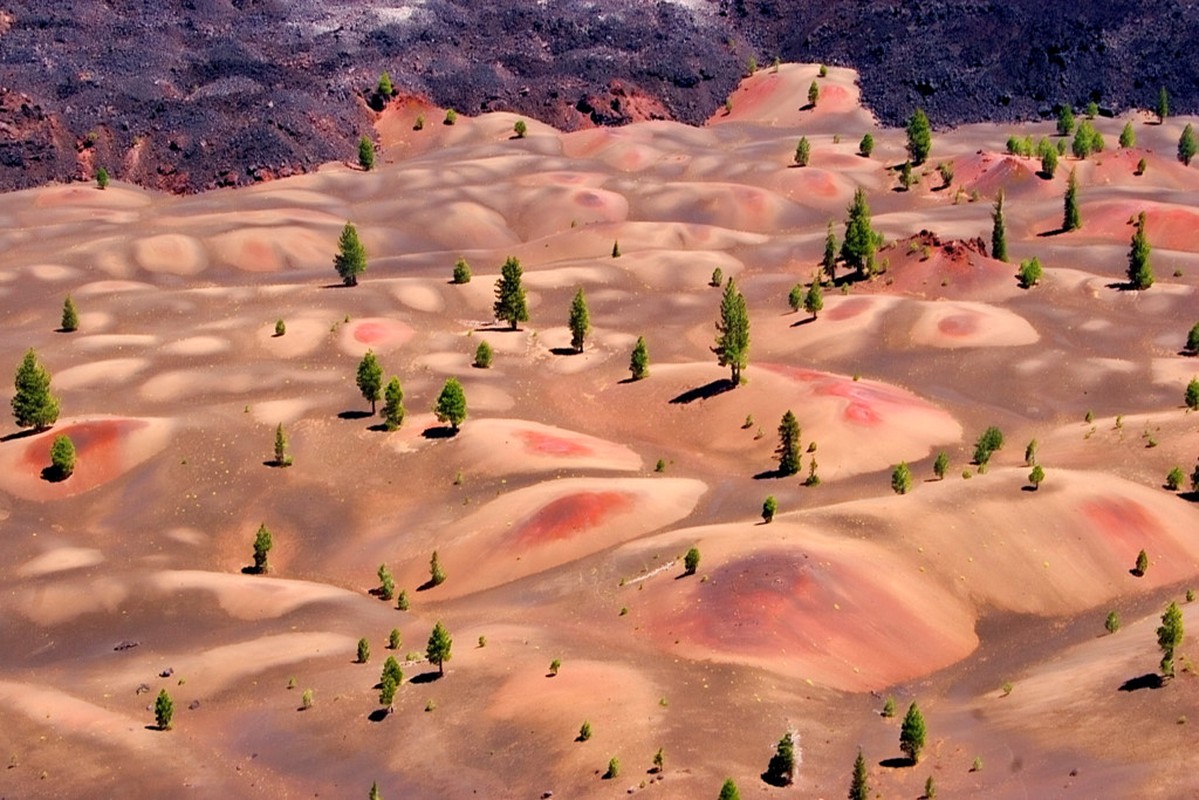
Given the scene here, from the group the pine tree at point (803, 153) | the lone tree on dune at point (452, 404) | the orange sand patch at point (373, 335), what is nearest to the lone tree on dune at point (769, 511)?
the lone tree on dune at point (452, 404)

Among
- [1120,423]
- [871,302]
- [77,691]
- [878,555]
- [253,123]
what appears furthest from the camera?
[253,123]

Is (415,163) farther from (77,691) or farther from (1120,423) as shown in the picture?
(77,691)

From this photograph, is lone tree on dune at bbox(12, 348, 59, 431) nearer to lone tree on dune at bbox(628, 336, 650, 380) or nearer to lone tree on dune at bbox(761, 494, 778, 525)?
lone tree on dune at bbox(628, 336, 650, 380)

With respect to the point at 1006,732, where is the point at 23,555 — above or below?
below

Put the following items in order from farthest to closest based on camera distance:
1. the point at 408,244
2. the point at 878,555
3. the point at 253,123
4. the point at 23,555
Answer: the point at 253,123 < the point at 408,244 < the point at 23,555 < the point at 878,555

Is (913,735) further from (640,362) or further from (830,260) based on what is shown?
(830,260)

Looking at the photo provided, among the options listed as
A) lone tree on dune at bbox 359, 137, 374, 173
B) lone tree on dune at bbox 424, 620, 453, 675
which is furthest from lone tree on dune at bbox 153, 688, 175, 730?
lone tree on dune at bbox 359, 137, 374, 173

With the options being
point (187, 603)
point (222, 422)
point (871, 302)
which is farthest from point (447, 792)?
point (871, 302)
